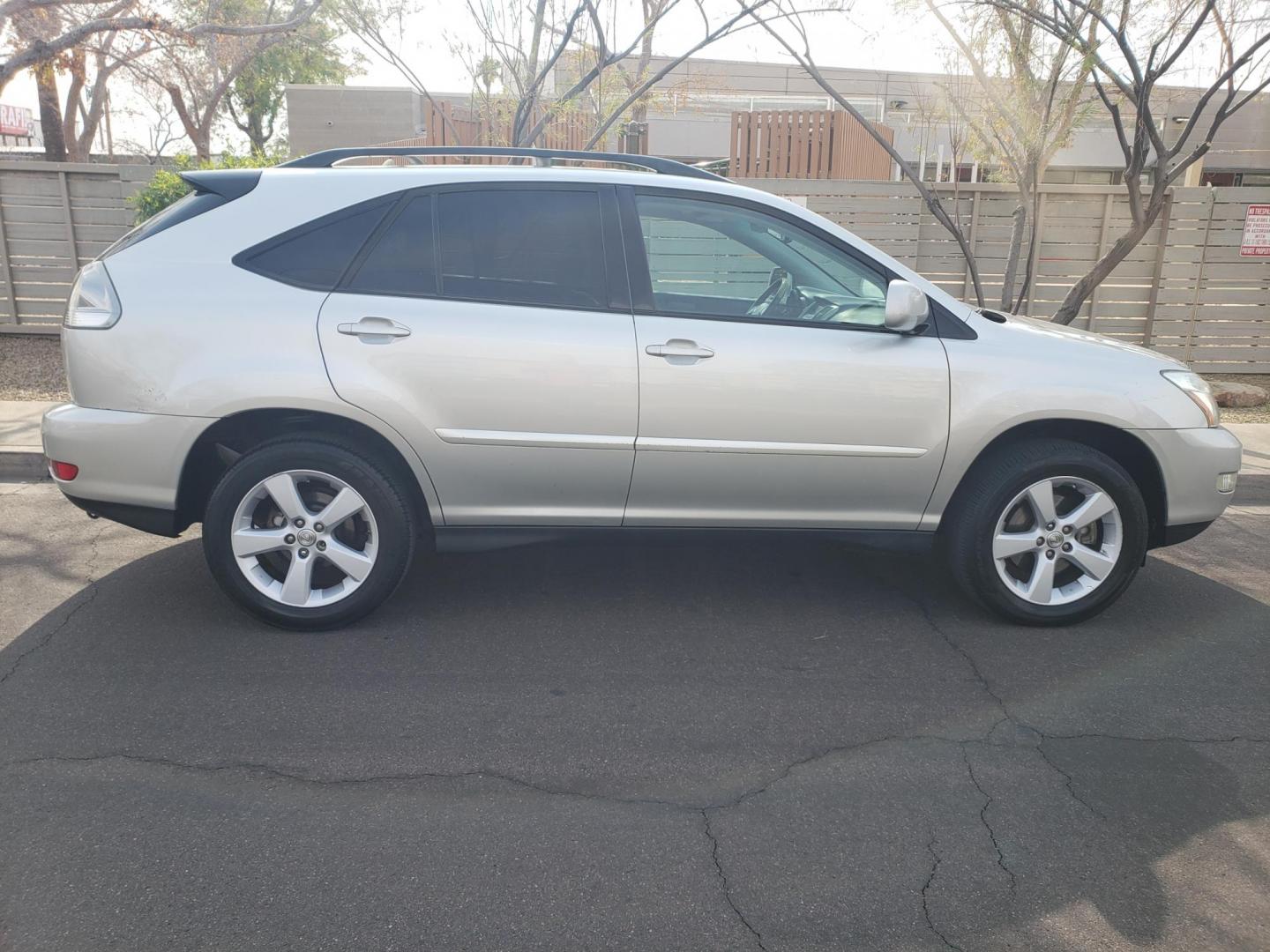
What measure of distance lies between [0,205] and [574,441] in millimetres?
9428

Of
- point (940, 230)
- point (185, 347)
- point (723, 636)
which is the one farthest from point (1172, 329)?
point (185, 347)

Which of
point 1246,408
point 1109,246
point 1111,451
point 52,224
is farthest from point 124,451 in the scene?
point 1246,408

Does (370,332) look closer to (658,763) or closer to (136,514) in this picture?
(136,514)

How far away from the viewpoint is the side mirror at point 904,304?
404 cm

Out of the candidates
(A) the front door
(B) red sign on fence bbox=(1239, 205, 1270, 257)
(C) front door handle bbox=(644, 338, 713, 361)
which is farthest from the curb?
(B) red sign on fence bbox=(1239, 205, 1270, 257)

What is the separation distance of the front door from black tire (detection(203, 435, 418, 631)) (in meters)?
0.94

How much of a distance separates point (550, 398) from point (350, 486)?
2.78 ft

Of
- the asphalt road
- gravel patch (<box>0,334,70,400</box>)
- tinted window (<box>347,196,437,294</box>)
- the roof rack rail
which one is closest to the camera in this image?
the asphalt road

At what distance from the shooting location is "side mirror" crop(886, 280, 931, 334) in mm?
4039

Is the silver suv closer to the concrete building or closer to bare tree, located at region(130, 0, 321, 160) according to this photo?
bare tree, located at region(130, 0, 321, 160)

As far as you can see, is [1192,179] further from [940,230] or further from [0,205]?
[0,205]

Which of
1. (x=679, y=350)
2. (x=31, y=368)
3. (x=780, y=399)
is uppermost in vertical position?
(x=679, y=350)

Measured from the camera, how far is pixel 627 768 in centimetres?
323

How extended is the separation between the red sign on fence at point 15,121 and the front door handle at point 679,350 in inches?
1664
